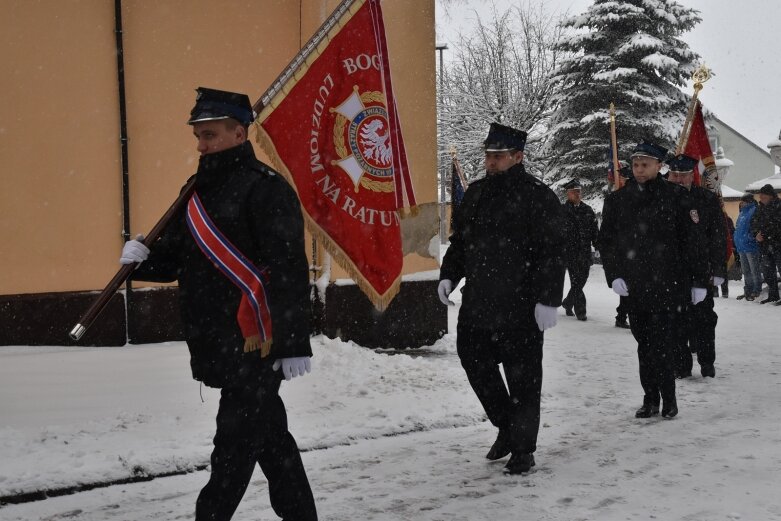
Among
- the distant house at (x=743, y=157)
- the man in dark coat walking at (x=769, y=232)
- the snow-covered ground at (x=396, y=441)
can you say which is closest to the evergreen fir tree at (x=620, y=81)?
the man in dark coat walking at (x=769, y=232)

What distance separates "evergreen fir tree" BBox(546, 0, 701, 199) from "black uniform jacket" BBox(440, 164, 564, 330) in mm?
21138

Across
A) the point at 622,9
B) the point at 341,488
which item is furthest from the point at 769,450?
the point at 622,9

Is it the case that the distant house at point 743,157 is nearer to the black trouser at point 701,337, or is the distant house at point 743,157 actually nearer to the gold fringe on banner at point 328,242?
the black trouser at point 701,337

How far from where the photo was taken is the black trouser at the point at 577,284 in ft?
40.7

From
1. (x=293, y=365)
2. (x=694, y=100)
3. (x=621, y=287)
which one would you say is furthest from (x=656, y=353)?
(x=694, y=100)

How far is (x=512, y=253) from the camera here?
495 cm

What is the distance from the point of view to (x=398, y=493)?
4520 mm

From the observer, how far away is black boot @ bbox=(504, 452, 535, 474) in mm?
4834

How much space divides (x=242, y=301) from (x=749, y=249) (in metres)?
14.2

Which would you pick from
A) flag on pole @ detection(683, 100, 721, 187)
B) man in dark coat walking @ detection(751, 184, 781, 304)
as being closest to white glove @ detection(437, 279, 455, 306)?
flag on pole @ detection(683, 100, 721, 187)

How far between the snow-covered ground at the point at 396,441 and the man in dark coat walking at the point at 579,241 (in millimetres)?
4088

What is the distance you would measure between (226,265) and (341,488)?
1.82 metres

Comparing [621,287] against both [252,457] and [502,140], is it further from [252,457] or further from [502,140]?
[252,457]

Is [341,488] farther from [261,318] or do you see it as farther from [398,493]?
[261,318]
